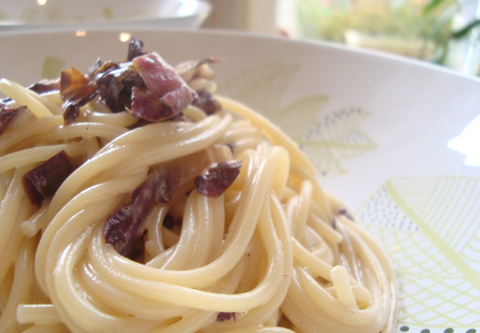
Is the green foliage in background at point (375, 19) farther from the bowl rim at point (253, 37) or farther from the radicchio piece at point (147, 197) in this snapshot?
the radicchio piece at point (147, 197)

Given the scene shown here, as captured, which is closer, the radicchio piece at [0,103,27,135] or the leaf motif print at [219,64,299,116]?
the radicchio piece at [0,103,27,135]

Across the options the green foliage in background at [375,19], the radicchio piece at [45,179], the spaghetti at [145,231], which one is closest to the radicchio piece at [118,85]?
the spaghetti at [145,231]

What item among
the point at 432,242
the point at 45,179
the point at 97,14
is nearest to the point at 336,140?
the point at 432,242

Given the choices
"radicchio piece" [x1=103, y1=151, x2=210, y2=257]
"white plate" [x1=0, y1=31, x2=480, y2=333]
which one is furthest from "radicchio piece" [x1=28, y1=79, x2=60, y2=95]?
"white plate" [x1=0, y1=31, x2=480, y2=333]

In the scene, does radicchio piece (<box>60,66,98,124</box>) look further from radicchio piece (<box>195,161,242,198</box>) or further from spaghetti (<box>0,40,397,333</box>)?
A: radicchio piece (<box>195,161,242,198</box>)

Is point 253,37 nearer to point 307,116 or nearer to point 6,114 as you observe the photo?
point 307,116

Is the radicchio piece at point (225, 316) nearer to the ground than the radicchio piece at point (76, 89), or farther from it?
nearer to the ground
